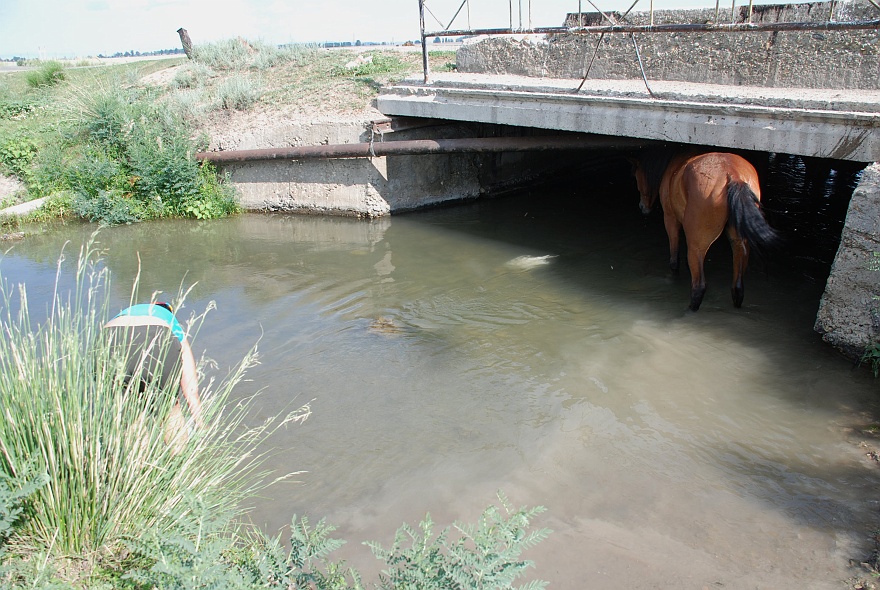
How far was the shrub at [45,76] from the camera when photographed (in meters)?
17.3

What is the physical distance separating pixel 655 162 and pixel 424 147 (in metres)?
3.40

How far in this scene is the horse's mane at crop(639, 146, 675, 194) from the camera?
26.3ft

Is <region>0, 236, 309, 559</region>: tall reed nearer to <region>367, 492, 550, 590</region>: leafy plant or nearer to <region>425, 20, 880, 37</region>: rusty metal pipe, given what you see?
<region>367, 492, 550, 590</region>: leafy plant

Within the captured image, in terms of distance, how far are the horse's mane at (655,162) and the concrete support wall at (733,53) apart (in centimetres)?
147

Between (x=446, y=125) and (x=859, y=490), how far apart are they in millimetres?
8607

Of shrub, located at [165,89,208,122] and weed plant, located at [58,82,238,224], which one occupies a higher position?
shrub, located at [165,89,208,122]

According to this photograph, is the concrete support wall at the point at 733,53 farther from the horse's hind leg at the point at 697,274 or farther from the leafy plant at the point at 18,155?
the leafy plant at the point at 18,155

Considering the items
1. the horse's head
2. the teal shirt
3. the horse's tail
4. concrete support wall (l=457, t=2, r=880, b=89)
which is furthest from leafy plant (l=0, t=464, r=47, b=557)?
concrete support wall (l=457, t=2, r=880, b=89)

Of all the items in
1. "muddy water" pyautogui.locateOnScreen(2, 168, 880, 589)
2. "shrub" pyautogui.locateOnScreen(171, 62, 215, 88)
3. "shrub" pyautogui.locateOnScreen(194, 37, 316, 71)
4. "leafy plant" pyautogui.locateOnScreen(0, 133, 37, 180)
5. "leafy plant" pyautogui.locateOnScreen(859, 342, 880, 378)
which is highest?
"shrub" pyautogui.locateOnScreen(194, 37, 316, 71)

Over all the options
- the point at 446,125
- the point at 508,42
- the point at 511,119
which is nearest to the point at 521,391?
the point at 511,119

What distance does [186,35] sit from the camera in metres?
17.3

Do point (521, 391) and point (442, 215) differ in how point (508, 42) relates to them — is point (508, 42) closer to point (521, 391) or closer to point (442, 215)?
point (442, 215)

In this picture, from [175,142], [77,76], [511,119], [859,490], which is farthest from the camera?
[77,76]

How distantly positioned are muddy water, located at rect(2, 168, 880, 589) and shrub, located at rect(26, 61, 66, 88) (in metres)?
10.9
